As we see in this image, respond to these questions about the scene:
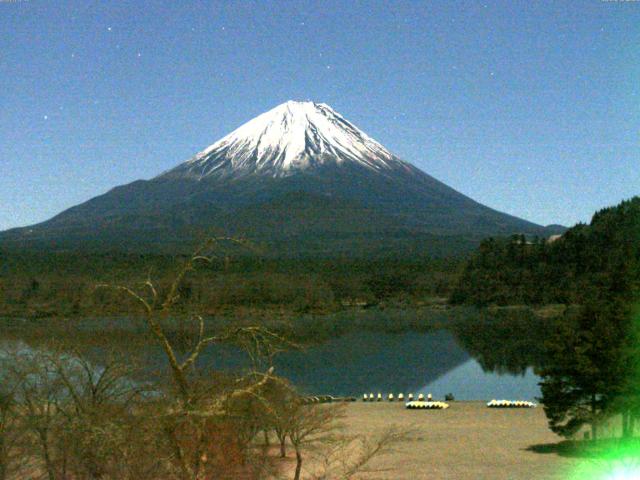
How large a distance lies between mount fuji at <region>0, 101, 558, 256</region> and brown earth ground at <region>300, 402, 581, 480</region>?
302 ft

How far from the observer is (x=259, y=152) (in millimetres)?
197375

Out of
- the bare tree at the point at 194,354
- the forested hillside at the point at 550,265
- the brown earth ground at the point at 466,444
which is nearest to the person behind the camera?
the bare tree at the point at 194,354

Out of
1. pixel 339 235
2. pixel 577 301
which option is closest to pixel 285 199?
pixel 339 235

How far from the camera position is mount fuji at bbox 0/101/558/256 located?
134 m

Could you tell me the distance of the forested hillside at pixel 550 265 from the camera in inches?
3250

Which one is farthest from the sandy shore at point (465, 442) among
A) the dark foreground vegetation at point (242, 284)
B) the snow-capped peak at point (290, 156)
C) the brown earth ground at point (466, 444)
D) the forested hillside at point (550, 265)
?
the snow-capped peak at point (290, 156)

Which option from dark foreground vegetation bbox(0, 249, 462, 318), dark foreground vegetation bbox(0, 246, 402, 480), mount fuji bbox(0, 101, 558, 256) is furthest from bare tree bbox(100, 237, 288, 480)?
mount fuji bbox(0, 101, 558, 256)

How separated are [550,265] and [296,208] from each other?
241 feet

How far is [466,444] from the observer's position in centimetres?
2097

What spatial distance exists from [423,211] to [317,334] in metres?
110

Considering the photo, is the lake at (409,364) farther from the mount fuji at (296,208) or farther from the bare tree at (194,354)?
the mount fuji at (296,208)

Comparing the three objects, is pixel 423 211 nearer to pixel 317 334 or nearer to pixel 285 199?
pixel 285 199

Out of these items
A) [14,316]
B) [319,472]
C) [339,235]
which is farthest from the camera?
[339,235]

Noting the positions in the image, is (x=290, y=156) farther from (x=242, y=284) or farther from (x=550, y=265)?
(x=242, y=284)
